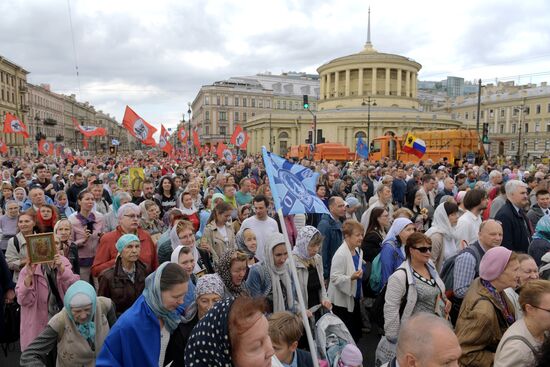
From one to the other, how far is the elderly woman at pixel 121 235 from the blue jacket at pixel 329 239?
7.24 feet

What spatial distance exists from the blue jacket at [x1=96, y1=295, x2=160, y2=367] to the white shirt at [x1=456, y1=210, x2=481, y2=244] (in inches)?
164

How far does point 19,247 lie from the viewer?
5109 millimetres

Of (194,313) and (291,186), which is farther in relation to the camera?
(291,186)

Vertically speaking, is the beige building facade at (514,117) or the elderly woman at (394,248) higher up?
the beige building facade at (514,117)

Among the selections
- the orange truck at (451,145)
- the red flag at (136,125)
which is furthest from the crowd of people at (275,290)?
the orange truck at (451,145)

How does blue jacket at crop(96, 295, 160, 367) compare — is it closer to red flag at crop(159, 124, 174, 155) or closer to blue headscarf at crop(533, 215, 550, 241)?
blue headscarf at crop(533, 215, 550, 241)

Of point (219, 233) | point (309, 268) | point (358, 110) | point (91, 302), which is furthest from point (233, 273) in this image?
point (358, 110)

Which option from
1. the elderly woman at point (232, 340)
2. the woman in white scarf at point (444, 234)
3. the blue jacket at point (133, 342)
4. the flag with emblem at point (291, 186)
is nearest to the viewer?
the elderly woman at point (232, 340)

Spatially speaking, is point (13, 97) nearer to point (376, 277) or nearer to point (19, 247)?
point (19, 247)

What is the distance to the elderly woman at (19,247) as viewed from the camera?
16.1 ft

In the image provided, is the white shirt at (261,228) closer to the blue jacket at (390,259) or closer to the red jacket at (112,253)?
the red jacket at (112,253)

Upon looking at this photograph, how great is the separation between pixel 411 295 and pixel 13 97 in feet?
250

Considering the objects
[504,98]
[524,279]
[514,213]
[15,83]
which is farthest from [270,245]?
[504,98]

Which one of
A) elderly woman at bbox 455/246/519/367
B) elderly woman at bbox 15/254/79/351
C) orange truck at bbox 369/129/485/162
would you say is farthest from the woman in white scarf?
orange truck at bbox 369/129/485/162
